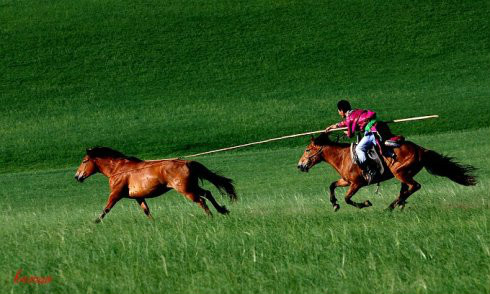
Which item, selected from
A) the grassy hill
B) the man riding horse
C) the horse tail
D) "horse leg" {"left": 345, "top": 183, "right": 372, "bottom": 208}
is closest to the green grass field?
the grassy hill

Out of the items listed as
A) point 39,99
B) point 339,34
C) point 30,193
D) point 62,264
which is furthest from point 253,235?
point 339,34

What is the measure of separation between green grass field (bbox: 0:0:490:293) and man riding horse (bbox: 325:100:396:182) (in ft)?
2.32

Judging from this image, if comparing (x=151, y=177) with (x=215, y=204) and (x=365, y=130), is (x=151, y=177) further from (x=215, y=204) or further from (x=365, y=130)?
(x=365, y=130)

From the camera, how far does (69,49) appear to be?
154ft

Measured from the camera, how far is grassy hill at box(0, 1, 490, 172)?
3478 centimetres

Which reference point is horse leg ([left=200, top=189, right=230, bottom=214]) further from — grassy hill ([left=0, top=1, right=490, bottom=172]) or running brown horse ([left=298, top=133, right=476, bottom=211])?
grassy hill ([left=0, top=1, right=490, bottom=172])

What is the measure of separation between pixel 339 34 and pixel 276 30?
11.7 feet

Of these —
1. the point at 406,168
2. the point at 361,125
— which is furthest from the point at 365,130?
the point at 406,168

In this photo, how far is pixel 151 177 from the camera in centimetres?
1270

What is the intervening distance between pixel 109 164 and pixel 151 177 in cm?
90

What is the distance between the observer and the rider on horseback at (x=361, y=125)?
12.9 meters

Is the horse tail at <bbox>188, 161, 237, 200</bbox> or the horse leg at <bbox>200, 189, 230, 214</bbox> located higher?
the horse tail at <bbox>188, 161, 237, 200</bbox>

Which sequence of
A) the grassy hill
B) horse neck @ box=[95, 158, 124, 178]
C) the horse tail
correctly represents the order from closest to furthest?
the horse tail
horse neck @ box=[95, 158, 124, 178]
the grassy hill

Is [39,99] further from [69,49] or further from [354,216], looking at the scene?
[354,216]
